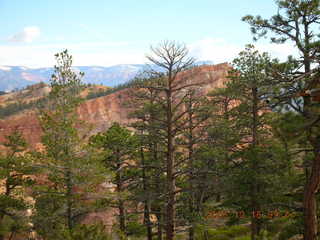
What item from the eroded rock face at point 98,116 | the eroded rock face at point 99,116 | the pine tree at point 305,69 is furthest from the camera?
the eroded rock face at point 98,116

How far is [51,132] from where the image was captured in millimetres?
15305

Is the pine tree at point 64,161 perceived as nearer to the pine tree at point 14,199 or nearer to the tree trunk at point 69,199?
the tree trunk at point 69,199

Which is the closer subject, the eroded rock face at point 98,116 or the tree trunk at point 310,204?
the tree trunk at point 310,204

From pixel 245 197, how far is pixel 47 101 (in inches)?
472

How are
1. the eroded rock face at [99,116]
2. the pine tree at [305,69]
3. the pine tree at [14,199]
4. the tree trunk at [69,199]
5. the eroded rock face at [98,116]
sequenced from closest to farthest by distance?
the pine tree at [305,69] → the tree trunk at [69,199] → the pine tree at [14,199] → the eroded rock face at [99,116] → the eroded rock face at [98,116]

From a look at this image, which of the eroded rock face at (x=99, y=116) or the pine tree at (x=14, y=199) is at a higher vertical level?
the eroded rock face at (x=99, y=116)

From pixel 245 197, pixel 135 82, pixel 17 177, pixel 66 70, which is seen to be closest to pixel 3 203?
pixel 17 177

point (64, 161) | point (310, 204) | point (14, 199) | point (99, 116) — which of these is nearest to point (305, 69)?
point (310, 204)

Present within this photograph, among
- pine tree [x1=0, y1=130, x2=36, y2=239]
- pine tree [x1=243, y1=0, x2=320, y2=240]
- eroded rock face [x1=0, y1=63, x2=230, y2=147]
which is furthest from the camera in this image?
eroded rock face [x1=0, y1=63, x2=230, y2=147]

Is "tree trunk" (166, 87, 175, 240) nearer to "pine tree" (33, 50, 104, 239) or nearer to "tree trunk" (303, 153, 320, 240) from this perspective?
"pine tree" (33, 50, 104, 239)

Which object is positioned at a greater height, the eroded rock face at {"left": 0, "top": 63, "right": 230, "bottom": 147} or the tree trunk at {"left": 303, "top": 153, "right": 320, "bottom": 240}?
the eroded rock face at {"left": 0, "top": 63, "right": 230, "bottom": 147}

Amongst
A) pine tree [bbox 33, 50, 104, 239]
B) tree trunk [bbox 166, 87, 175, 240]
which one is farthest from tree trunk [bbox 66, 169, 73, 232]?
tree trunk [bbox 166, 87, 175, 240]

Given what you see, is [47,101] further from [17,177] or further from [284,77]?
[284,77]

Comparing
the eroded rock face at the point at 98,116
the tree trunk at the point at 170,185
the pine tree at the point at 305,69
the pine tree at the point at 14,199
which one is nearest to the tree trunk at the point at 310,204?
the pine tree at the point at 305,69
